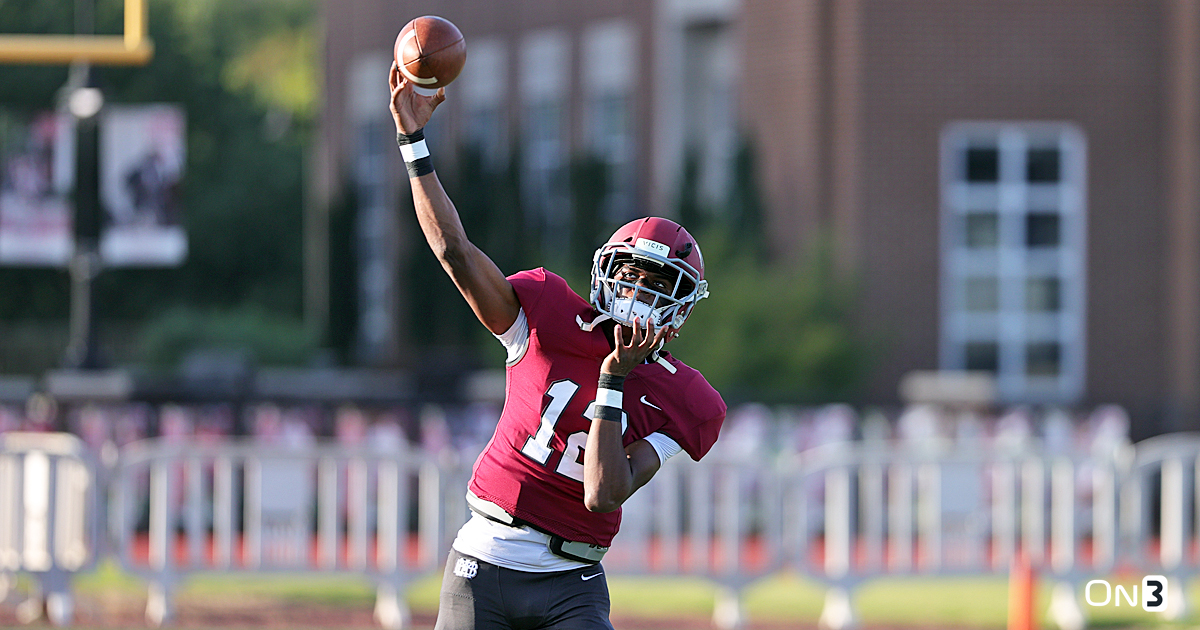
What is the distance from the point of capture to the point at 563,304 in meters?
4.62

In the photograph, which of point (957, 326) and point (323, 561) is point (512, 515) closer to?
point (323, 561)

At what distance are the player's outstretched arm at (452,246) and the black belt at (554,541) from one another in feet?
1.69

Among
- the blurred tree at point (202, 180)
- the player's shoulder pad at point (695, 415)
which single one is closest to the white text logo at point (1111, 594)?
the player's shoulder pad at point (695, 415)

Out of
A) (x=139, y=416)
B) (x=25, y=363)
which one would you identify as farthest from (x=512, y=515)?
(x=25, y=363)

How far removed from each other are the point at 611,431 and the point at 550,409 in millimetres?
250

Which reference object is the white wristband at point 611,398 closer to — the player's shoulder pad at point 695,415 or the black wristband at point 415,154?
the player's shoulder pad at point 695,415

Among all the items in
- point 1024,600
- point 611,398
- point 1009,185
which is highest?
point 1009,185

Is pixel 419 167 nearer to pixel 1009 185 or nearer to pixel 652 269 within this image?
pixel 652 269

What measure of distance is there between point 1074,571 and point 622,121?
15.5 metres

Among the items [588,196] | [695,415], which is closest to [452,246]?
[695,415]

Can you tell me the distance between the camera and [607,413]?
4.40 m

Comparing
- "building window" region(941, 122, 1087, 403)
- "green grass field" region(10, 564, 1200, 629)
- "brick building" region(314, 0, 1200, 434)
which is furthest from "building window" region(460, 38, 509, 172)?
"green grass field" region(10, 564, 1200, 629)

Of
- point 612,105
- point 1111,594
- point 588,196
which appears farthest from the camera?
point 612,105

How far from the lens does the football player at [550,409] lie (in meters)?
4.51
